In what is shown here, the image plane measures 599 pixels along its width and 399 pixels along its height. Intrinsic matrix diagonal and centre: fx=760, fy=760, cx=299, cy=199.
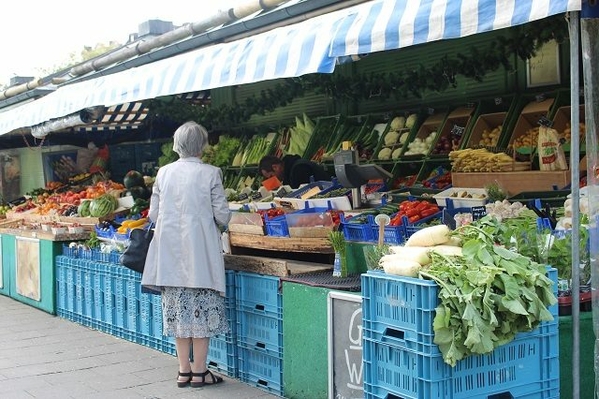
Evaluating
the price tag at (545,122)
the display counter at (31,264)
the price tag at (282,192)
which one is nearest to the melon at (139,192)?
the display counter at (31,264)

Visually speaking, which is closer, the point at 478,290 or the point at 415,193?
the point at 478,290

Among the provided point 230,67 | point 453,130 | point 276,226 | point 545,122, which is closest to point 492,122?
point 453,130

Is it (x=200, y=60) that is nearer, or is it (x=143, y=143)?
(x=200, y=60)

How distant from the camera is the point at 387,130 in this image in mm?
9688

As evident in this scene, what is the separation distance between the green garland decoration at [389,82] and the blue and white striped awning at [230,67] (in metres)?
2.99

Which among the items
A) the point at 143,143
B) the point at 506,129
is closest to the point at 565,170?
the point at 506,129

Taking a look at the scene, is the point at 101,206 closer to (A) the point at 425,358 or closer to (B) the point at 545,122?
(B) the point at 545,122

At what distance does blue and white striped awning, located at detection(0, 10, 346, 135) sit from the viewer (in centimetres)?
508

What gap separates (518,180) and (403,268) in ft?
13.2

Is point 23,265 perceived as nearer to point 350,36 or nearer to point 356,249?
point 356,249

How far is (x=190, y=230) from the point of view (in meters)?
5.90

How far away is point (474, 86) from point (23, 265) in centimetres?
651

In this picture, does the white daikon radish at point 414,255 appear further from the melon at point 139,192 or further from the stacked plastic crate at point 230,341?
the melon at point 139,192

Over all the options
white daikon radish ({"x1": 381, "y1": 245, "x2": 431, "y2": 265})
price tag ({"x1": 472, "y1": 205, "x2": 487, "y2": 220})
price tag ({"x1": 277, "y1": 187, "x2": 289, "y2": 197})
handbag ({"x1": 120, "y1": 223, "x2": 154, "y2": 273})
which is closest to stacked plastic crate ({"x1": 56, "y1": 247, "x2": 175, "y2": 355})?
handbag ({"x1": 120, "y1": 223, "x2": 154, "y2": 273})
